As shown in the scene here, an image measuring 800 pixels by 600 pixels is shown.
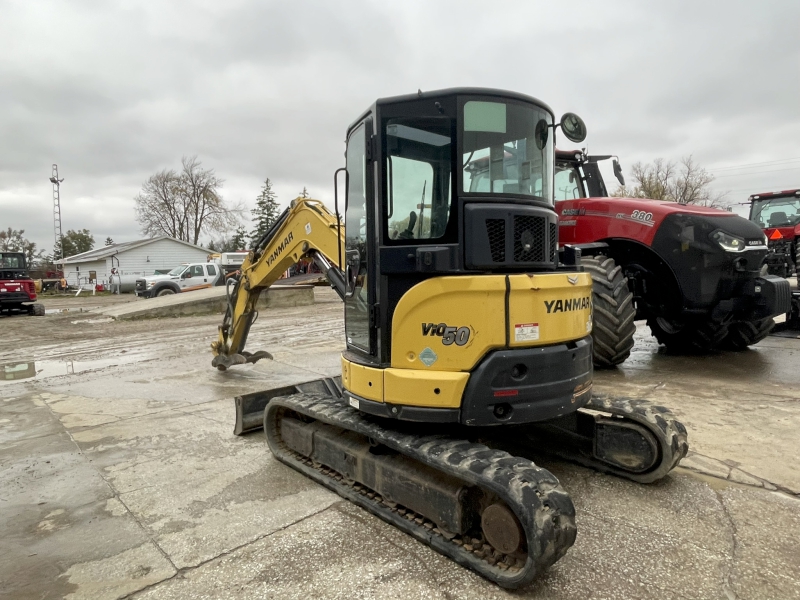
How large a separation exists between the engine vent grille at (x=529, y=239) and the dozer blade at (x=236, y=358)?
17.2 ft

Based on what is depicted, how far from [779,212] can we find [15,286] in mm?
24520

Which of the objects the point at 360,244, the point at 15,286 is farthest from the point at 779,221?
the point at 15,286

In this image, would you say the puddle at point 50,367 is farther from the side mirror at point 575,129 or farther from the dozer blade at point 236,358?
the side mirror at point 575,129

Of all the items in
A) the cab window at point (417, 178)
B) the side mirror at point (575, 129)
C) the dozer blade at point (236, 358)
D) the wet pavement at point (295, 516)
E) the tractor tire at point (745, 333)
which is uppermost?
the side mirror at point (575, 129)

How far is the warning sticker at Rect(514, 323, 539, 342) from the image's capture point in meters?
3.03

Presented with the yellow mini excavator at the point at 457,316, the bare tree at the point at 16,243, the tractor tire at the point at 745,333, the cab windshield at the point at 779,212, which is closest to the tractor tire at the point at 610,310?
the tractor tire at the point at 745,333

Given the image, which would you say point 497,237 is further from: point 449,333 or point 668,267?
point 668,267

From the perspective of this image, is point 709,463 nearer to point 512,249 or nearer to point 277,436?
point 512,249

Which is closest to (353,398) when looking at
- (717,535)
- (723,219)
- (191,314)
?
(717,535)

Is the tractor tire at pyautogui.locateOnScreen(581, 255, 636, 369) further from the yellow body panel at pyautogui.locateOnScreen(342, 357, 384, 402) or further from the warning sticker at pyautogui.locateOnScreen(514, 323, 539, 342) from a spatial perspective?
the yellow body panel at pyautogui.locateOnScreen(342, 357, 384, 402)

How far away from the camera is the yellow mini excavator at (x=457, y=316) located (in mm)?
2979

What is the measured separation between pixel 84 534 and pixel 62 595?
2.13ft

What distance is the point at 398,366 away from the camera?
3191mm

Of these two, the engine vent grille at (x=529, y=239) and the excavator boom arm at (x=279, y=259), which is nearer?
the engine vent grille at (x=529, y=239)
